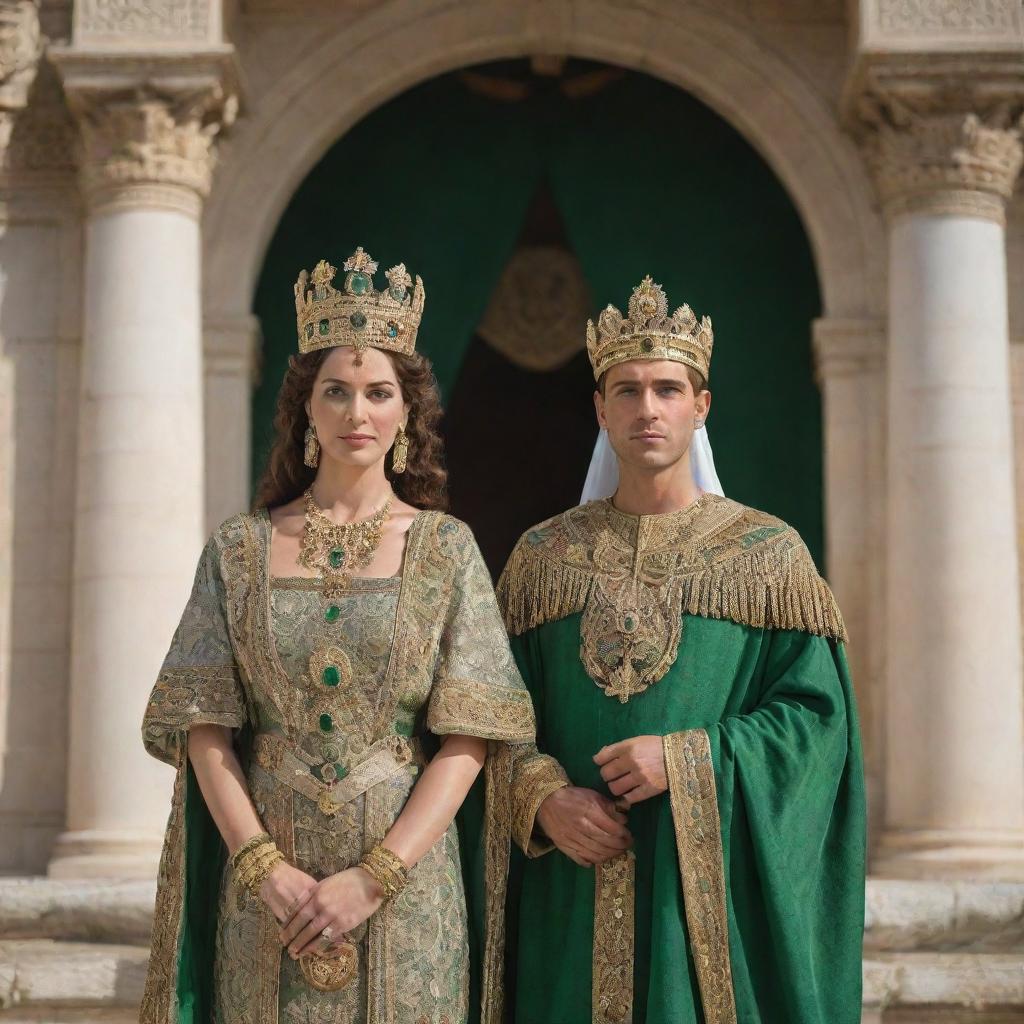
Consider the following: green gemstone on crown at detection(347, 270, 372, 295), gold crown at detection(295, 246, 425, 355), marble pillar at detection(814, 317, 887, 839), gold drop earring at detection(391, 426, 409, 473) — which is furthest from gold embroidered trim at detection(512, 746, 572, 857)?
marble pillar at detection(814, 317, 887, 839)

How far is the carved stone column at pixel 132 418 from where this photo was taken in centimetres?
791

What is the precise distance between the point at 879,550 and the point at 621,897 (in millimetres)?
4997

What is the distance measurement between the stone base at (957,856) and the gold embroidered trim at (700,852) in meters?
4.10

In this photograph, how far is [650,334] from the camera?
13.6ft

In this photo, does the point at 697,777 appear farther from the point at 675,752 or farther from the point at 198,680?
the point at 198,680

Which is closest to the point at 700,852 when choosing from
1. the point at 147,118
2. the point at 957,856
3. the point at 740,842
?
the point at 740,842

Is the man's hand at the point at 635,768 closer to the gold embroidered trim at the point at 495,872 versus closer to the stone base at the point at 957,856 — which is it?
the gold embroidered trim at the point at 495,872

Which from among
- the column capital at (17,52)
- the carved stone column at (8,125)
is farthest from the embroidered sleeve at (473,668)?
the column capital at (17,52)

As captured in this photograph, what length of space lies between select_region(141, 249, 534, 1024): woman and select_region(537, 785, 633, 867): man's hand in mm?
134

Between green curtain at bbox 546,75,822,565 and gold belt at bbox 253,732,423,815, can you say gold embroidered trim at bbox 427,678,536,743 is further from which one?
green curtain at bbox 546,75,822,565

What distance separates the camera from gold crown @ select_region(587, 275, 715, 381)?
4.13m

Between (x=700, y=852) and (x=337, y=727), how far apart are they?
851mm

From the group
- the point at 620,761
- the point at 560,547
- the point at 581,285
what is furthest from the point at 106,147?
the point at 620,761

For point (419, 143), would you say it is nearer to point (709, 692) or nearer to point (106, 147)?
point (106, 147)
